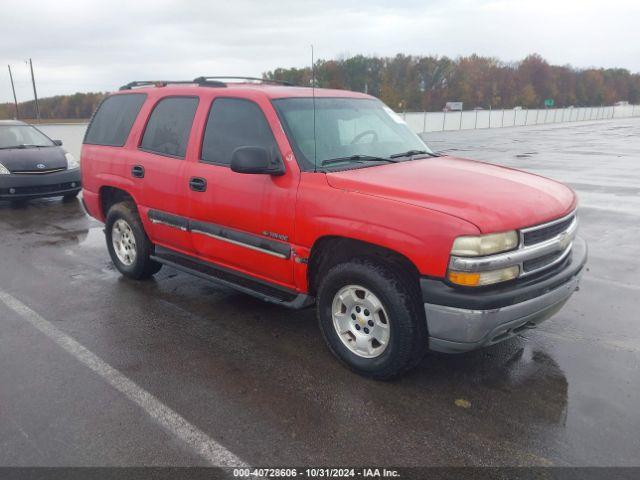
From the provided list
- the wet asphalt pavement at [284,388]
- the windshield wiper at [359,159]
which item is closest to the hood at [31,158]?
the wet asphalt pavement at [284,388]

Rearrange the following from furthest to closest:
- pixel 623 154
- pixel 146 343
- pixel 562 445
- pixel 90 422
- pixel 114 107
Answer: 1. pixel 623 154
2. pixel 114 107
3. pixel 146 343
4. pixel 90 422
5. pixel 562 445

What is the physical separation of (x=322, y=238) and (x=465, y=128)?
38.4 metres

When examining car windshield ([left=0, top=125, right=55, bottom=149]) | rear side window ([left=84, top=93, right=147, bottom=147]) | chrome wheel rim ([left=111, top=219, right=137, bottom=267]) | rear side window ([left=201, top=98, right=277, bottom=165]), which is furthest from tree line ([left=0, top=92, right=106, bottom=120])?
rear side window ([left=201, top=98, right=277, bottom=165])

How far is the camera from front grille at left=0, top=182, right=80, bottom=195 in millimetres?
9391

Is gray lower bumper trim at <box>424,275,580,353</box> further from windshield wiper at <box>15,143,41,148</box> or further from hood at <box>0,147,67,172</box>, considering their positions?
windshield wiper at <box>15,143,41,148</box>

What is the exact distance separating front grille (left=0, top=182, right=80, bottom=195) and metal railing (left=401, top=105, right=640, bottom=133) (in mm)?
22617

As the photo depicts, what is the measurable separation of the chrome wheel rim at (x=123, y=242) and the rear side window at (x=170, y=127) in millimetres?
943

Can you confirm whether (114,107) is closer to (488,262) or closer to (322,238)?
(322,238)

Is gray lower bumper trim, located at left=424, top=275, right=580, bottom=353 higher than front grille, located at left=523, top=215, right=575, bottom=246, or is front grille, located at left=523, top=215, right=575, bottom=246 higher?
front grille, located at left=523, top=215, right=575, bottom=246

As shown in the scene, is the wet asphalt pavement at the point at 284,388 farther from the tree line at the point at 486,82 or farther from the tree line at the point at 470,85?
the tree line at the point at 486,82

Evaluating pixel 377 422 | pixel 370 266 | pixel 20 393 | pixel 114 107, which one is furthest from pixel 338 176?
pixel 114 107

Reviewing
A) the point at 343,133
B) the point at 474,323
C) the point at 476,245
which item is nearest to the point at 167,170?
the point at 343,133

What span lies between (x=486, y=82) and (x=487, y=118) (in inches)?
2014

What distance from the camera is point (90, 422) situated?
3.09 m
